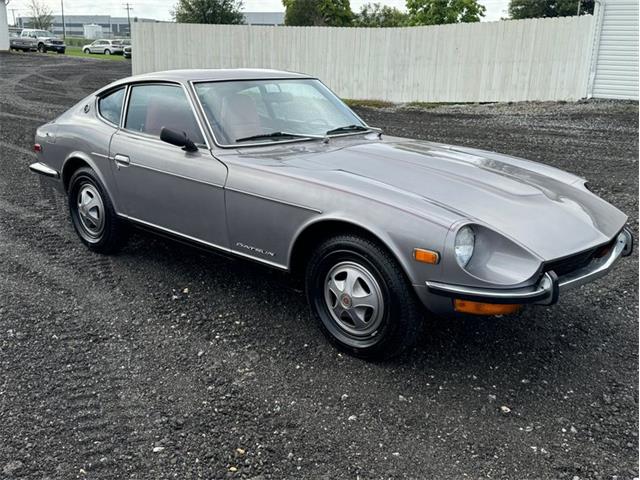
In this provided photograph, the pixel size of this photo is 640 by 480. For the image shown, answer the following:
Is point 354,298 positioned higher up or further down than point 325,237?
further down

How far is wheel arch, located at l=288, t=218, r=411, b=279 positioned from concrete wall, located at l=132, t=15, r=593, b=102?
14305 mm

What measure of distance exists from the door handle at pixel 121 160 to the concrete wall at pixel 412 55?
13.9 meters

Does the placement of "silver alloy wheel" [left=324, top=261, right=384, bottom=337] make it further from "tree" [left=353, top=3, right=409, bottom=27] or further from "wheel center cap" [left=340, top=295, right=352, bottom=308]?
"tree" [left=353, top=3, right=409, bottom=27]

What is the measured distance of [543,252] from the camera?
3191 millimetres

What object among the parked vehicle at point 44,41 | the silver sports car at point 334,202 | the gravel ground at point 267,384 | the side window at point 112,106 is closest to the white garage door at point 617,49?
the gravel ground at point 267,384

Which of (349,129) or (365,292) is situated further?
(349,129)

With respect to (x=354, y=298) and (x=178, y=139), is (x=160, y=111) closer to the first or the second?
(x=178, y=139)

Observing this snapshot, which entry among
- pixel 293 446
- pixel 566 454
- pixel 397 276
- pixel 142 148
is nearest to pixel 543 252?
pixel 397 276

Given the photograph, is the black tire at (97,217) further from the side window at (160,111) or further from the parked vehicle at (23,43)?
the parked vehicle at (23,43)

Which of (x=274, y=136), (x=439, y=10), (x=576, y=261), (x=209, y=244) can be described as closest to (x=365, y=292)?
(x=576, y=261)

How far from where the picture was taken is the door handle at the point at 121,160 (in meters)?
4.80

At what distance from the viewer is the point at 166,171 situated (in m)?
4.45

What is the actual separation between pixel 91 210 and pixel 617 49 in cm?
1490

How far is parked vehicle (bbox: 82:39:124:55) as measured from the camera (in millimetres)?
51378
